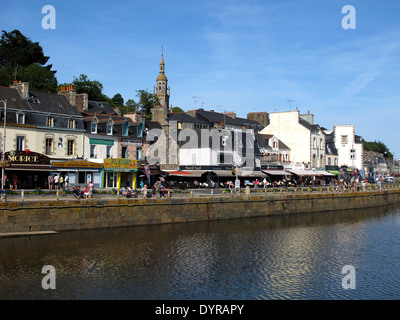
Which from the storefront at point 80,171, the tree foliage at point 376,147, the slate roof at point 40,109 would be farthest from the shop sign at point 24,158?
the tree foliage at point 376,147

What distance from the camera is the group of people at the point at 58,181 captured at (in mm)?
39500

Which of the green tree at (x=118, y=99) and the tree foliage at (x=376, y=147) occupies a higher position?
the green tree at (x=118, y=99)

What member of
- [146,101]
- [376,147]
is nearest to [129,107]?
[146,101]

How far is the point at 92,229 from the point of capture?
33562 mm

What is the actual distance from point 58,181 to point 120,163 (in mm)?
9600

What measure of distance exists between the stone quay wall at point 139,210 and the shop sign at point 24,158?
8768 millimetres

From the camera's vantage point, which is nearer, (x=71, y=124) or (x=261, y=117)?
(x=71, y=124)

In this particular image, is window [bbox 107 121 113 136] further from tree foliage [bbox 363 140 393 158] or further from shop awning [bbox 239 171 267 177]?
tree foliage [bbox 363 140 393 158]

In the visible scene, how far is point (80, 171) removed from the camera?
4541 cm

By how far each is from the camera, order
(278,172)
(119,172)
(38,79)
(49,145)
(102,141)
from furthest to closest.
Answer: (38,79)
(278,172)
(102,141)
(119,172)
(49,145)

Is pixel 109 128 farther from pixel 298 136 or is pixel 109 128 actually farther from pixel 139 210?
pixel 298 136

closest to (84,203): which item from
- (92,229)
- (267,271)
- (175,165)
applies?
(92,229)

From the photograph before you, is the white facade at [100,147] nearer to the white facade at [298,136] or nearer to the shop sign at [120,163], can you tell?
the shop sign at [120,163]


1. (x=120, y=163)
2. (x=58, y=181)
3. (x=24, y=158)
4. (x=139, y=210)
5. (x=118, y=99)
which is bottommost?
(x=139, y=210)
